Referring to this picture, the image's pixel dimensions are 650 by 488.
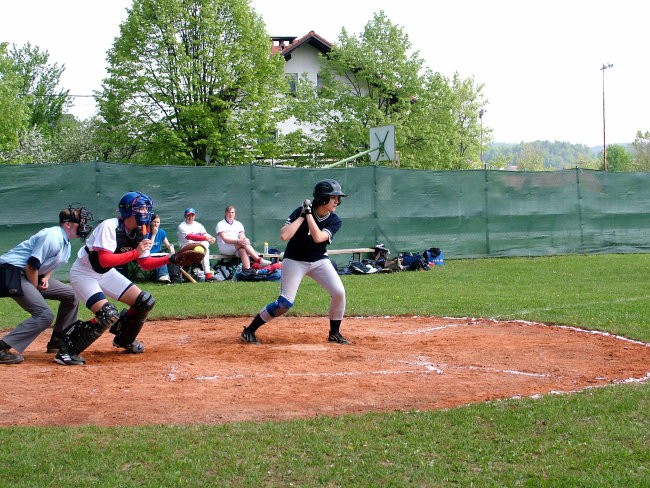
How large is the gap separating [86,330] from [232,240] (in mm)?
8692

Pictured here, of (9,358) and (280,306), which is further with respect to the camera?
(280,306)

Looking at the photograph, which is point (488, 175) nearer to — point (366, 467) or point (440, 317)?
point (440, 317)

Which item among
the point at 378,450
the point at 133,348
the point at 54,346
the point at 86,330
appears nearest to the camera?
the point at 378,450

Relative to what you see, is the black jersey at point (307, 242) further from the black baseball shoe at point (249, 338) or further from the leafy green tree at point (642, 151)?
the leafy green tree at point (642, 151)

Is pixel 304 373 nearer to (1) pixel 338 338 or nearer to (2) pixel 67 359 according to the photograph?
(1) pixel 338 338

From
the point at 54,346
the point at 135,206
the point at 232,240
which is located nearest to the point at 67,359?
the point at 54,346

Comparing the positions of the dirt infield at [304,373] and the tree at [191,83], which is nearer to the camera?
the dirt infield at [304,373]

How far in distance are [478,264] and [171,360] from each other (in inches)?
493

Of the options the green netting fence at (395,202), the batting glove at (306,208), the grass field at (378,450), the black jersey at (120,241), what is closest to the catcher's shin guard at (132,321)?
the black jersey at (120,241)

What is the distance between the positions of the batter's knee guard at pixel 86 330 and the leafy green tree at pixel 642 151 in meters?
99.3

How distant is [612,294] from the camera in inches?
511

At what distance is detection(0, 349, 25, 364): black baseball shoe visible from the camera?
7.88 m

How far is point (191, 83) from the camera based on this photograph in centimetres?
3397

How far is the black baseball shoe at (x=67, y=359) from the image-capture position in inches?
309
